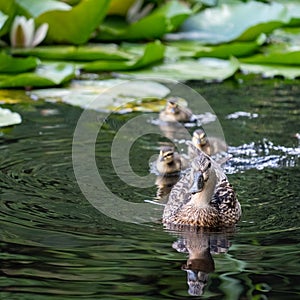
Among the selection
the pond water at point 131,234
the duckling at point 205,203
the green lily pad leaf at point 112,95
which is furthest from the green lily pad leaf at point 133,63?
the duckling at point 205,203

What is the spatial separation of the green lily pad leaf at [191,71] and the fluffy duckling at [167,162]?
2.55m

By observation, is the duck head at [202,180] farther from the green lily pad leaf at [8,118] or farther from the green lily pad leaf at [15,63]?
the green lily pad leaf at [15,63]

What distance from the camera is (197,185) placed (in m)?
5.34

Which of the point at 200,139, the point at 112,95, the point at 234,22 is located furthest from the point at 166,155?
the point at 234,22

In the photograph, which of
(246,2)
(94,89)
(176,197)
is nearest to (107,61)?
(94,89)

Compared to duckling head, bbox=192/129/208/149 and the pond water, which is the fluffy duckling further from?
duckling head, bbox=192/129/208/149

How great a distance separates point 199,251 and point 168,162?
1925 millimetres

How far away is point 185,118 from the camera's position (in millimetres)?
8305

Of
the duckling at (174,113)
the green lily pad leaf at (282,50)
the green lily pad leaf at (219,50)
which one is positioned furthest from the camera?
the green lily pad leaf at (219,50)

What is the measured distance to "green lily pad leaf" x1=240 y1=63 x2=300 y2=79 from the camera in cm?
962

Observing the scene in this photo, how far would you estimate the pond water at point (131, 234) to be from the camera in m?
4.34

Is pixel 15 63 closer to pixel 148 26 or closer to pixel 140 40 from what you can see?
pixel 148 26

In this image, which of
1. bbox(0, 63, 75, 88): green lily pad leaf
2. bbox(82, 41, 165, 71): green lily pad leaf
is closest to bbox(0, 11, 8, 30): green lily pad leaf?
bbox(0, 63, 75, 88): green lily pad leaf

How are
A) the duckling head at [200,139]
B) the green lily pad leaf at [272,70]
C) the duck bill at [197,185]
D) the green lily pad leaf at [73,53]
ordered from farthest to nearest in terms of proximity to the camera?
the green lily pad leaf at [73,53] → the green lily pad leaf at [272,70] → the duckling head at [200,139] → the duck bill at [197,185]
